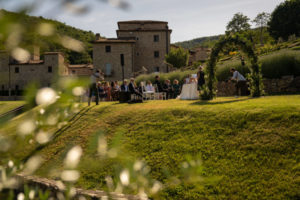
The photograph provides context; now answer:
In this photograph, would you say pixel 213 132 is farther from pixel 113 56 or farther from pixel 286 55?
pixel 113 56

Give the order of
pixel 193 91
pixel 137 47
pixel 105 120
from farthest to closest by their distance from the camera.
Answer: pixel 137 47
pixel 193 91
pixel 105 120

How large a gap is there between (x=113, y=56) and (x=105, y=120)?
34113 millimetres

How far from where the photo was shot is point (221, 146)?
7590 mm

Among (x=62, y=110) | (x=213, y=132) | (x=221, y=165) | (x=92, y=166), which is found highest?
(x=62, y=110)

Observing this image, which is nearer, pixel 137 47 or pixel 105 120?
pixel 105 120

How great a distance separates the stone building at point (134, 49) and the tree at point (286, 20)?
2526 cm

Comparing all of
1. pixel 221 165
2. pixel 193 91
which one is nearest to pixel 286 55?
pixel 193 91

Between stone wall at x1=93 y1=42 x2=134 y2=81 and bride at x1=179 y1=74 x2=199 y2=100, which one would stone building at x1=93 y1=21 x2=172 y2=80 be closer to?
stone wall at x1=93 y1=42 x2=134 y2=81

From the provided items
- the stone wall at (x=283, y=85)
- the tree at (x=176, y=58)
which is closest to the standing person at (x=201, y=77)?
the stone wall at (x=283, y=85)

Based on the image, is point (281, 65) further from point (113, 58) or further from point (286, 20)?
point (286, 20)

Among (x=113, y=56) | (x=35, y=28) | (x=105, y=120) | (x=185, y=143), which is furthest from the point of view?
(x=113, y=56)

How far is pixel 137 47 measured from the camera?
4872cm

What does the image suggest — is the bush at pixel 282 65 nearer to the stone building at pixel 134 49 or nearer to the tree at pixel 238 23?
the stone building at pixel 134 49

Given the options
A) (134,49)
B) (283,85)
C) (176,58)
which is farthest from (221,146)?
(134,49)
